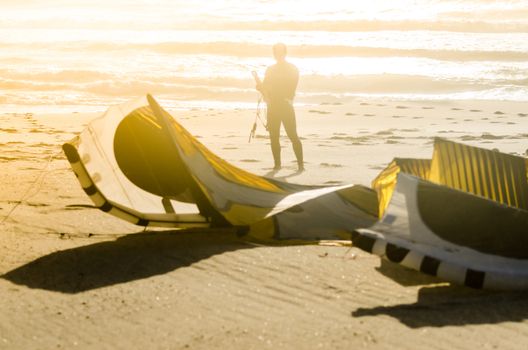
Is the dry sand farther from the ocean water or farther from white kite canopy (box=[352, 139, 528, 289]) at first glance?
the ocean water

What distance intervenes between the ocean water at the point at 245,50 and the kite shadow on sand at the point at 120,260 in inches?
514

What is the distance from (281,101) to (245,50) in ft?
78.6

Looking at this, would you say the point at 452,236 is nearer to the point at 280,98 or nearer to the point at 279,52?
the point at 280,98

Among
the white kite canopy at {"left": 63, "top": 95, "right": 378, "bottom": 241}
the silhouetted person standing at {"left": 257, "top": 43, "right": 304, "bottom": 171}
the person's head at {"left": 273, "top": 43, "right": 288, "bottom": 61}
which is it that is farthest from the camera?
the person's head at {"left": 273, "top": 43, "right": 288, "bottom": 61}

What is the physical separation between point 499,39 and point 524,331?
33.9 metres

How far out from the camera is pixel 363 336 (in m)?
5.97

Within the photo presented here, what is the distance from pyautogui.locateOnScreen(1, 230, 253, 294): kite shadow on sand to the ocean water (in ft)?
42.8

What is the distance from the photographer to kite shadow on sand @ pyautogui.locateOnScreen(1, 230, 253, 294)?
7.27 meters

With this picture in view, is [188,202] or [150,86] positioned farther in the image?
[150,86]

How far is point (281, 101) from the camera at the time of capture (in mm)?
13234

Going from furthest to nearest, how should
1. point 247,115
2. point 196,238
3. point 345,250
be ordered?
1. point 247,115
2. point 196,238
3. point 345,250

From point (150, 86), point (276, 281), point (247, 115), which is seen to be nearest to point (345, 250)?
point (276, 281)

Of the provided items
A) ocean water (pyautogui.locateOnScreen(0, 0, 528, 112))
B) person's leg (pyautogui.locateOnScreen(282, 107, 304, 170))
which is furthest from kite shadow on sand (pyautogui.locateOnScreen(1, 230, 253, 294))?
ocean water (pyautogui.locateOnScreen(0, 0, 528, 112))

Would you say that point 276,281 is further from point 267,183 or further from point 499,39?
point 499,39
